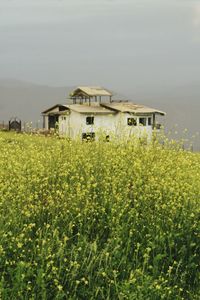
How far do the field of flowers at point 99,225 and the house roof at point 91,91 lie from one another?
49.8 metres

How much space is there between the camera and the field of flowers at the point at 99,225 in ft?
27.8

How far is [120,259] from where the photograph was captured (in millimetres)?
9422

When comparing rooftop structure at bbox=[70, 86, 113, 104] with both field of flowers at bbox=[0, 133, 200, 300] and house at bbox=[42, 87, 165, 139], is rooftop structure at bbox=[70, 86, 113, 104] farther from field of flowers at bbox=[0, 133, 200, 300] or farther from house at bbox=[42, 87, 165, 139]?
field of flowers at bbox=[0, 133, 200, 300]

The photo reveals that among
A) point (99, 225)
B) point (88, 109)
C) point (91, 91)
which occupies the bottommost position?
point (99, 225)

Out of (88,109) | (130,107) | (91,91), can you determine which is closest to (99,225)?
(88,109)

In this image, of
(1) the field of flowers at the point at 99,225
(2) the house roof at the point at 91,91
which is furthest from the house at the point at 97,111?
(1) the field of flowers at the point at 99,225

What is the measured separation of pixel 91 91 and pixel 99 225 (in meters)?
55.1

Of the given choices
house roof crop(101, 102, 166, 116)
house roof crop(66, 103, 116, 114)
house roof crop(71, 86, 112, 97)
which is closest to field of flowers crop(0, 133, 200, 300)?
house roof crop(66, 103, 116, 114)

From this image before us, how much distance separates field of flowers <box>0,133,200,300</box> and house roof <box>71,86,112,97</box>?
163 ft

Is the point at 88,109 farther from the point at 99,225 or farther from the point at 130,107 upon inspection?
the point at 99,225

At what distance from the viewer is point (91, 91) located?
64.6m

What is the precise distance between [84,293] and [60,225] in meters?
2.02

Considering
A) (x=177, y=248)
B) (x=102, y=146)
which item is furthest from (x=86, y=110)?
(x=177, y=248)

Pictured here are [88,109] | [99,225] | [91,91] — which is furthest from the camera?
[91,91]
